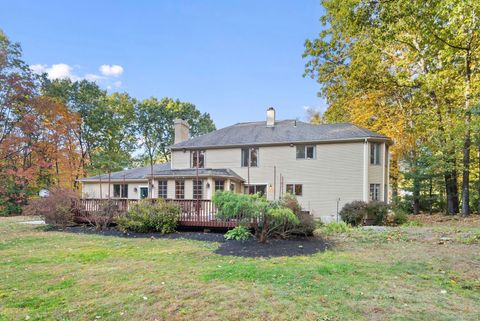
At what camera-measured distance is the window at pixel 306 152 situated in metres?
17.5

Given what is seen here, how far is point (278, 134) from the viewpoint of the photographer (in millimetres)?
18969

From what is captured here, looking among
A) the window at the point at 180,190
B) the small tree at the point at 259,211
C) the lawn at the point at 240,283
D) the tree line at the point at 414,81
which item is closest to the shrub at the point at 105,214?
the lawn at the point at 240,283

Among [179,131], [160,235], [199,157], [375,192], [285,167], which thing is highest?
[179,131]

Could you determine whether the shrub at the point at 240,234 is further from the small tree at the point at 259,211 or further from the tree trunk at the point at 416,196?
the tree trunk at the point at 416,196

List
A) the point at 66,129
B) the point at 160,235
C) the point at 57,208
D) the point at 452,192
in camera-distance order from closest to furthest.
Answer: the point at 160,235, the point at 57,208, the point at 452,192, the point at 66,129

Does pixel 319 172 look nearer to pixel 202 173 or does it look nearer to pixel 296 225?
pixel 202 173

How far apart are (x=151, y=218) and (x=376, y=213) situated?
10.4 metres

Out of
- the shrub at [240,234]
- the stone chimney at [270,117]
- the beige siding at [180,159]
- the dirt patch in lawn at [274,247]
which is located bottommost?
the dirt patch in lawn at [274,247]

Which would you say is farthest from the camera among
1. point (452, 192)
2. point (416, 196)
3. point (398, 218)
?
point (416, 196)

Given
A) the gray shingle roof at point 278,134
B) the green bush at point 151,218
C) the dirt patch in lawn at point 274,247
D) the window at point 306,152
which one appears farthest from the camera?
the window at point 306,152

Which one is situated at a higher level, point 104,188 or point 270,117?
point 270,117

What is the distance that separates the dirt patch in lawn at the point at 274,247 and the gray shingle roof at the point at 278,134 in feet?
32.6

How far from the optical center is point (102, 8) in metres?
14.3

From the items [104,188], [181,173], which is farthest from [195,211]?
[104,188]
